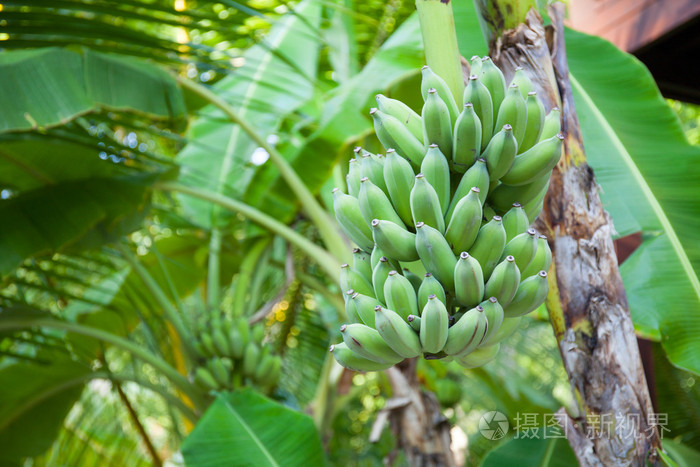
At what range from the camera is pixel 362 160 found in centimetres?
83

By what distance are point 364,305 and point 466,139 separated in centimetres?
26

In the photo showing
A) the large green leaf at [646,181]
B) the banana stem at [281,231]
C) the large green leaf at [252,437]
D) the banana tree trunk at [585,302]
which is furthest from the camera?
the banana stem at [281,231]

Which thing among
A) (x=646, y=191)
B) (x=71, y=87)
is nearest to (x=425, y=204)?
(x=646, y=191)

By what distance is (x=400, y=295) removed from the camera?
744 mm

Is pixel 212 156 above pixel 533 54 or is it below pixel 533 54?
above

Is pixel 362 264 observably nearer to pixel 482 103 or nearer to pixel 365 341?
pixel 365 341

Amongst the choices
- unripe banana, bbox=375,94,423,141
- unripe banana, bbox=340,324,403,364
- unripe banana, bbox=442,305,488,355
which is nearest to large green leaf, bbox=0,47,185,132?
unripe banana, bbox=375,94,423,141

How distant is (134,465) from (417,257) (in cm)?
260

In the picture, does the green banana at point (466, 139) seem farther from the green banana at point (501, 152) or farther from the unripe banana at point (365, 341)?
the unripe banana at point (365, 341)

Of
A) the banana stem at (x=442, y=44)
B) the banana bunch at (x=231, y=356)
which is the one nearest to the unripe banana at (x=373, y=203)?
the banana stem at (x=442, y=44)

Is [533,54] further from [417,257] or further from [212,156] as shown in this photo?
[212,156]

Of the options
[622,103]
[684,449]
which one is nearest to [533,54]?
[622,103]

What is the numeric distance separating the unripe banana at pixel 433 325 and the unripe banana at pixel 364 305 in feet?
0.23

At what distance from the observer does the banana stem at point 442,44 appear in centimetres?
85
